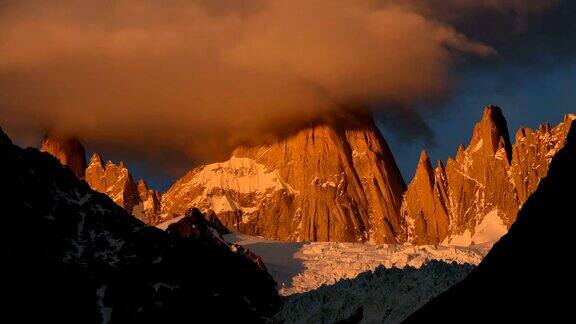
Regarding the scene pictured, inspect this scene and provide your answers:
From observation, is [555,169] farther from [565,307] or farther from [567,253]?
[565,307]

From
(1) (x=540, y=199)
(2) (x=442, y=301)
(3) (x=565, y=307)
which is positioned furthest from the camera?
(2) (x=442, y=301)

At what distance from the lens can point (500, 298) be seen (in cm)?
13312

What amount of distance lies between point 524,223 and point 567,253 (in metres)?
13.9

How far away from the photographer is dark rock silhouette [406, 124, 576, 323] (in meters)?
123

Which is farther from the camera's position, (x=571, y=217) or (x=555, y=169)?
(x=555, y=169)

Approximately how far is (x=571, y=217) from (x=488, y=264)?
1616 centimetres

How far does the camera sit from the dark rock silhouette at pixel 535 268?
404 feet

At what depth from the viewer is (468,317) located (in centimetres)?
13900

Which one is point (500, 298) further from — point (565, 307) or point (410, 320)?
point (410, 320)

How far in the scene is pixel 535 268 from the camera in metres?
130

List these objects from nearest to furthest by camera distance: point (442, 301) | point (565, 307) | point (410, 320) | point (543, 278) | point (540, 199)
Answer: point (565, 307)
point (543, 278)
point (540, 199)
point (442, 301)
point (410, 320)

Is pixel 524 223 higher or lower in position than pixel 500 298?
higher

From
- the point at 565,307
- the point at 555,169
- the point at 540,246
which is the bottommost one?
the point at 565,307

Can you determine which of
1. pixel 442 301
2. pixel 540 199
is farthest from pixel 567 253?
pixel 442 301
